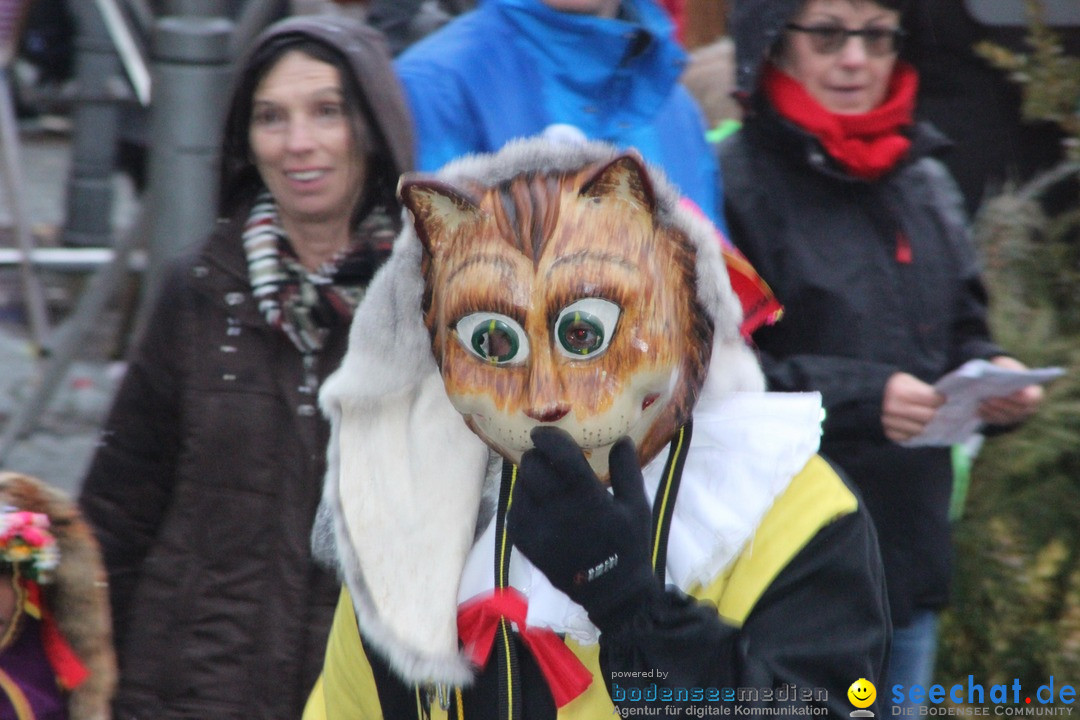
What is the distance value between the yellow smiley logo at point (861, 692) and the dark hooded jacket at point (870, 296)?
103 cm

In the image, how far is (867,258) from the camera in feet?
9.48

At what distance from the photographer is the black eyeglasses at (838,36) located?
9.90 feet

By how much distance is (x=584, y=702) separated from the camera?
181 centimetres

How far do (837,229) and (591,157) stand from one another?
1221mm

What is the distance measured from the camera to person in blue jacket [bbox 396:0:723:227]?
9.50 feet

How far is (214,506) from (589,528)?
124 centimetres

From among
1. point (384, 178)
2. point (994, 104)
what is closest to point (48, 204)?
point (994, 104)

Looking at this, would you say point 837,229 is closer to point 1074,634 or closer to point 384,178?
point 384,178

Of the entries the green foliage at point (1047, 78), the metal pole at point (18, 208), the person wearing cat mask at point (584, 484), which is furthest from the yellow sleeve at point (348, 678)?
the metal pole at point (18, 208)

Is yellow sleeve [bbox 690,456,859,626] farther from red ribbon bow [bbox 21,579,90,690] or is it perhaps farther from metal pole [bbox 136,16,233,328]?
metal pole [bbox 136,16,233,328]

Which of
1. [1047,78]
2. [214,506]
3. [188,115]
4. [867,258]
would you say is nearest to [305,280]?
[214,506]

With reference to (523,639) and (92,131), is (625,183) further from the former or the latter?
(92,131)

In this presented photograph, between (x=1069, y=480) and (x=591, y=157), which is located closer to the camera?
(x=591, y=157)

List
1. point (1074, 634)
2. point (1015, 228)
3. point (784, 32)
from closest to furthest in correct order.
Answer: point (784, 32)
point (1074, 634)
point (1015, 228)
